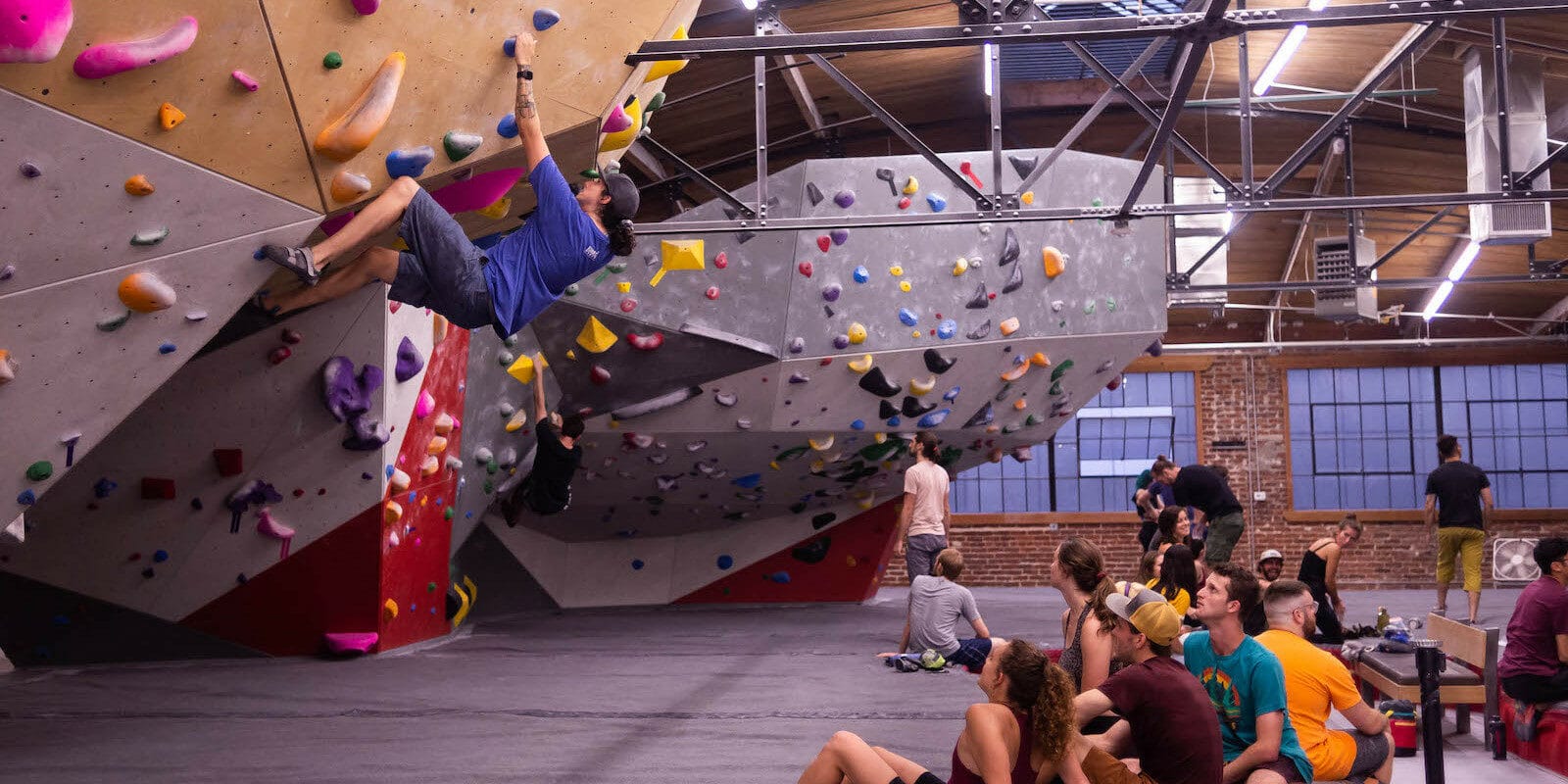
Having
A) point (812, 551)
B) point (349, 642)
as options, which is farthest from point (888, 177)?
point (812, 551)

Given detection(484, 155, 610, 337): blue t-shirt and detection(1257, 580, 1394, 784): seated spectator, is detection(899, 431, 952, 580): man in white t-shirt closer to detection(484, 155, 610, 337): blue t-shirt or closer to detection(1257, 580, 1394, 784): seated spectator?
detection(1257, 580, 1394, 784): seated spectator

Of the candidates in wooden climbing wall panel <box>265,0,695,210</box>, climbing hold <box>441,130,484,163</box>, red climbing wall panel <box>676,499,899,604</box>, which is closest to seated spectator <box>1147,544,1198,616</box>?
wooden climbing wall panel <box>265,0,695,210</box>

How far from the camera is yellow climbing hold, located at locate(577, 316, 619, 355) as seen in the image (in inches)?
367

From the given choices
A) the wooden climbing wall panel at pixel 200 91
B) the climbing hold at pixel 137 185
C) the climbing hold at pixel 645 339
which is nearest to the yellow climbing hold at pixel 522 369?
the climbing hold at pixel 645 339

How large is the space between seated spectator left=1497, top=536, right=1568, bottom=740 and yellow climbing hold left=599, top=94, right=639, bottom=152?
13.4ft

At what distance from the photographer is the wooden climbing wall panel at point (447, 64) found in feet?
13.7

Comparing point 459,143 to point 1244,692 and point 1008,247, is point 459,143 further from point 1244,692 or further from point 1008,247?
point 1008,247

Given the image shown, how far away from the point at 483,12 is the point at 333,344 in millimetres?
2888

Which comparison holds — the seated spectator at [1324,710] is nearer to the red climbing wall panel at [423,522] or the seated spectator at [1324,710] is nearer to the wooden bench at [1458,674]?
the wooden bench at [1458,674]

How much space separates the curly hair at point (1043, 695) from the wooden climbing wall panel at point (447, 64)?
249 centimetres

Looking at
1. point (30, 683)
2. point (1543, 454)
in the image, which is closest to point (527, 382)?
point (30, 683)

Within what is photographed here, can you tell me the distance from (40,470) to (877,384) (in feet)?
23.3

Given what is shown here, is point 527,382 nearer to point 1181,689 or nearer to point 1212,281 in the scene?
point 1181,689

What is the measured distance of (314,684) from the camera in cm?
703
